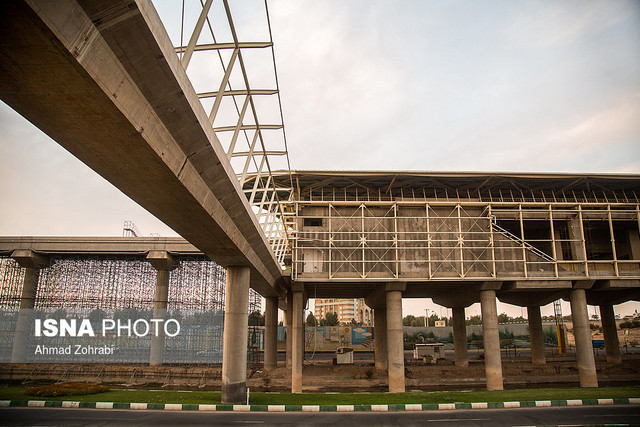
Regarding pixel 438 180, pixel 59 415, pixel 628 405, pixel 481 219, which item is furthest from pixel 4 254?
pixel 628 405

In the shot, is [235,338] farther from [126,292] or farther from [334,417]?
[126,292]

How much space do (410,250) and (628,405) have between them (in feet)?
48.9

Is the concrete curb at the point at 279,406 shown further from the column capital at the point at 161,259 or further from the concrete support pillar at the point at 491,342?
the column capital at the point at 161,259

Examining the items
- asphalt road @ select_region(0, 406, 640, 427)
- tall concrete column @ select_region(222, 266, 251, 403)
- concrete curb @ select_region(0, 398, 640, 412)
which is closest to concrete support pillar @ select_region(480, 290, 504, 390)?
concrete curb @ select_region(0, 398, 640, 412)

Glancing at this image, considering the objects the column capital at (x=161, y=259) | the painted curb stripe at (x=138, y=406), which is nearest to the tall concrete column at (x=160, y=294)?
the column capital at (x=161, y=259)

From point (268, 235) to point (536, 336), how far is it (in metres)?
33.8

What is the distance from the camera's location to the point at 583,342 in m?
30.3

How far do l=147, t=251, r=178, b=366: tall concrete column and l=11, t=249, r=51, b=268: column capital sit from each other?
35.4 feet

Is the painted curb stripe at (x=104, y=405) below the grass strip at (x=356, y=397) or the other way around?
the other way around

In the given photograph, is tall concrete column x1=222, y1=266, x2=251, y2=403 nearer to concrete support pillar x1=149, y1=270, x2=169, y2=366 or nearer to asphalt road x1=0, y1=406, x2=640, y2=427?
asphalt road x1=0, y1=406, x2=640, y2=427

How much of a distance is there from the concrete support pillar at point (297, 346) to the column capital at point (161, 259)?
16.7 m

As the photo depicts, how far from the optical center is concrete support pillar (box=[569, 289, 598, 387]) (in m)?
29.5

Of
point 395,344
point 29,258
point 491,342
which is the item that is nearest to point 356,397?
point 395,344

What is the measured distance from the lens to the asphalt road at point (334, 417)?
17.1 metres
